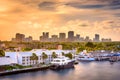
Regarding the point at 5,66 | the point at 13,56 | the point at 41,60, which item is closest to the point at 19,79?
the point at 5,66

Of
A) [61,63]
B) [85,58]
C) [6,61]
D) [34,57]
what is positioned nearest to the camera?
[6,61]

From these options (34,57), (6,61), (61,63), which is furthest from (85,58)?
(6,61)

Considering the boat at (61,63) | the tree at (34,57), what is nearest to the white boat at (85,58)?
the boat at (61,63)

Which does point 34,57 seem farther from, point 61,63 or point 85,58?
point 85,58

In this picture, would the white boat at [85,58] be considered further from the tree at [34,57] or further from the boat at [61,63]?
the tree at [34,57]

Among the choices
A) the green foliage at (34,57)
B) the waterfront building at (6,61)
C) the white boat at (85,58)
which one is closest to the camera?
the waterfront building at (6,61)

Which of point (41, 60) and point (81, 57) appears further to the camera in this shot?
point (81, 57)

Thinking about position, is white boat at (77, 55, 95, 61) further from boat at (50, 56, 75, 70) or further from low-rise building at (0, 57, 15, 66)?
low-rise building at (0, 57, 15, 66)

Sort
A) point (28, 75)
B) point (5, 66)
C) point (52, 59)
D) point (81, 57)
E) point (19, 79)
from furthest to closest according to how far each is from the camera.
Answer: point (81, 57), point (52, 59), point (5, 66), point (28, 75), point (19, 79)

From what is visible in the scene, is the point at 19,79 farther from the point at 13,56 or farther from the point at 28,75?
the point at 13,56

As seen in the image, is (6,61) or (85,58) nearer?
(6,61)

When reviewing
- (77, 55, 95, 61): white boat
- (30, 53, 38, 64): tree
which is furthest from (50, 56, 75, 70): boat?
(77, 55, 95, 61): white boat
